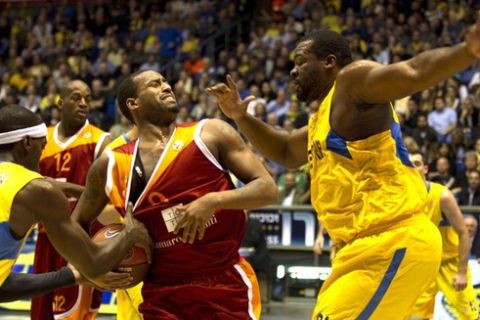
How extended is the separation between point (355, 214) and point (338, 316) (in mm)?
503

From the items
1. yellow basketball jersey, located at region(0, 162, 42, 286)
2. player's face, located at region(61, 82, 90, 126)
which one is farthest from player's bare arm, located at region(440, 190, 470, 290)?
yellow basketball jersey, located at region(0, 162, 42, 286)

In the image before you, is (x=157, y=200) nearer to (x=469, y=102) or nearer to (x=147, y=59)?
(x=469, y=102)

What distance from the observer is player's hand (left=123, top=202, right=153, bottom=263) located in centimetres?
456

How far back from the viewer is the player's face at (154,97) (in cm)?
493

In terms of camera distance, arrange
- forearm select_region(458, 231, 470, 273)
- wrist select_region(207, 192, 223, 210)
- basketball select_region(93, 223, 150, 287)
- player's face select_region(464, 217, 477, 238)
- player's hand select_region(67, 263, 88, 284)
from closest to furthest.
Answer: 1. wrist select_region(207, 192, 223, 210)
2. basketball select_region(93, 223, 150, 287)
3. player's hand select_region(67, 263, 88, 284)
4. forearm select_region(458, 231, 470, 273)
5. player's face select_region(464, 217, 477, 238)

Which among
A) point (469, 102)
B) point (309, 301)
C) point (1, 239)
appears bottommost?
point (309, 301)

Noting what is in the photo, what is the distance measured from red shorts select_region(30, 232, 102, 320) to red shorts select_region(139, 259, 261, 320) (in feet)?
6.73

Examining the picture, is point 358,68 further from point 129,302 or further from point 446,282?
point 446,282

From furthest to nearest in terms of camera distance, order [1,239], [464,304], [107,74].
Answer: [107,74] < [464,304] < [1,239]

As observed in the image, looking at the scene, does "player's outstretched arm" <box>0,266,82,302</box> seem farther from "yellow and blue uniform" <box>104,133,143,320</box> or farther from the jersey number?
the jersey number

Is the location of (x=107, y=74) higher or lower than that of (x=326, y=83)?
lower

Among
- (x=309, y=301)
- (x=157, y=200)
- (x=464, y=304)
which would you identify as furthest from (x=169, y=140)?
(x=309, y=301)

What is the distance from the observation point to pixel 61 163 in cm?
719

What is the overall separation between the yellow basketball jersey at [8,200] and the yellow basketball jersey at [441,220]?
4.15m
